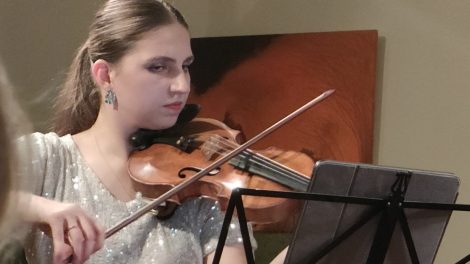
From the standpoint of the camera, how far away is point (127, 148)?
120 cm

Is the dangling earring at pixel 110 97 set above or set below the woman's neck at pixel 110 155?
above

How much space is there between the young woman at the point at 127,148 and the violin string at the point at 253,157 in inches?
3.8

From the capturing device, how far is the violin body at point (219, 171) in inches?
44.7

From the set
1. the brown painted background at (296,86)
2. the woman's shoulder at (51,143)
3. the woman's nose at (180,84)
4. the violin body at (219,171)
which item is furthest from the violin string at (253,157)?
the brown painted background at (296,86)

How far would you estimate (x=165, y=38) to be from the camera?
118 cm

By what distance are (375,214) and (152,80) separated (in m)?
0.46

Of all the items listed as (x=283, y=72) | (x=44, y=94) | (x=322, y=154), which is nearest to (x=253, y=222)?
(x=322, y=154)

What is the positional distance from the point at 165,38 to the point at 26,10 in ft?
3.11

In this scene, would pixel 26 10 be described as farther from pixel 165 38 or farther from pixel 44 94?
pixel 165 38

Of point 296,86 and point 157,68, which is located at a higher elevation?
point 157,68

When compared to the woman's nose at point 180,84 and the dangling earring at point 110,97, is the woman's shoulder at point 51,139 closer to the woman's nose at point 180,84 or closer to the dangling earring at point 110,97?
the dangling earring at point 110,97

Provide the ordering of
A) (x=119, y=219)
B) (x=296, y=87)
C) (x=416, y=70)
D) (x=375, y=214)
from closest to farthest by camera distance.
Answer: (x=375, y=214)
(x=119, y=219)
(x=416, y=70)
(x=296, y=87)

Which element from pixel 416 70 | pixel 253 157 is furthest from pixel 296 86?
pixel 253 157

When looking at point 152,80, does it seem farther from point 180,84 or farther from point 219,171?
point 219,171
